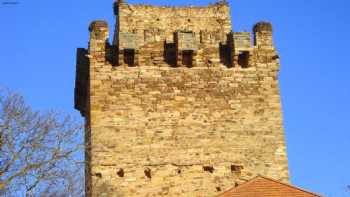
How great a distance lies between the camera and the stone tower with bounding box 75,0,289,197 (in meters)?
20.0

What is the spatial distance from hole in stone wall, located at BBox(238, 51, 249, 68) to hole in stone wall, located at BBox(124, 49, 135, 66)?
2356mm

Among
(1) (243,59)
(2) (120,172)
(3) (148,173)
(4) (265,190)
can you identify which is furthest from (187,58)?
(4) (265,190)

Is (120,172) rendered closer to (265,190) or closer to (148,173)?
(148,173)

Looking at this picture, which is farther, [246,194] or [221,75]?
[221,75]

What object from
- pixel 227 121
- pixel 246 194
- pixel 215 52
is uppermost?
pixel 215 52

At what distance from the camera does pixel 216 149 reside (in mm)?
20375

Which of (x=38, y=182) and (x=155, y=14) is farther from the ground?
(x=155, y=14)

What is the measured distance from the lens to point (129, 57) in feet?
69.4

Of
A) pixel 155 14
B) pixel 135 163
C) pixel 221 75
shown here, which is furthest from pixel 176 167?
pixel 155 14

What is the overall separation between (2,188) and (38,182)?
0.80m

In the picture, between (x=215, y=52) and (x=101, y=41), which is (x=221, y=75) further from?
(x=101, y=41)

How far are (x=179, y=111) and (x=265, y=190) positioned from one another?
349 cm

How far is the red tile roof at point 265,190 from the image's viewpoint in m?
17.7

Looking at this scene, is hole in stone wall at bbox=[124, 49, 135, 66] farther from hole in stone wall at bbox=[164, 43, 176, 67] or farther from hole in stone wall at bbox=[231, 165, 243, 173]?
hole in stone wall at bbox=[231, 165, 243, 173]
